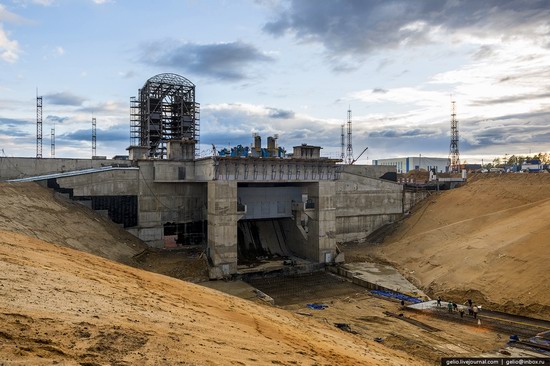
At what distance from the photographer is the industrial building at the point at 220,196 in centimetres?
3928

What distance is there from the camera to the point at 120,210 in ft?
136

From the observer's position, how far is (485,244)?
4041cm

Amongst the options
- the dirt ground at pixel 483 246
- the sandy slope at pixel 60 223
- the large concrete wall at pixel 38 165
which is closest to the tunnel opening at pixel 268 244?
the dirt ground at pixel 483 246

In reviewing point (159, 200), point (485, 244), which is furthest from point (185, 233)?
point (485, 244)

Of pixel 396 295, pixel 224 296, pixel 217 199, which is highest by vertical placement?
pixel 217 199

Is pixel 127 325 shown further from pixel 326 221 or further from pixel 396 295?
pixel 326 221

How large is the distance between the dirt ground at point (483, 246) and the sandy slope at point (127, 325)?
61.4 ft

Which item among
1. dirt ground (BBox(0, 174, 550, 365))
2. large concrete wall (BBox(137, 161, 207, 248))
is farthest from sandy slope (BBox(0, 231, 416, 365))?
large concrete wall (BBox(137, 161, 207, 248))

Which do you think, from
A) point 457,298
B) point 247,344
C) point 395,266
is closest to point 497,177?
point 395,266

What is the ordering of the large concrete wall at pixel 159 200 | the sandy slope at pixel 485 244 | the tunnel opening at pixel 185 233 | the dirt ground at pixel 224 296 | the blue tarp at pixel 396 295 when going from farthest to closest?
the tunnel opening at pixel 185 233 < the large concrete wall at pixel 159 200 < the blue tarp at pixel 396 295 < the sandy slope at pixel 485 244 < the dirt ground at pixel 224 296

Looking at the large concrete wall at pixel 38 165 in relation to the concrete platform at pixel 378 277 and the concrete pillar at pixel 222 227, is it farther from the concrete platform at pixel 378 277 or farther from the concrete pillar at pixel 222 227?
the concrete platform at pixel 378 277

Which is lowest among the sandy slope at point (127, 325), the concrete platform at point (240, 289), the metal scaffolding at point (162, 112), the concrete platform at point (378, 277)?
the concrete platform at point (378, 277)

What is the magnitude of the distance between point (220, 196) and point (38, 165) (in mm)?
23424

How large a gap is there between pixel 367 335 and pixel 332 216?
71.7 feet
